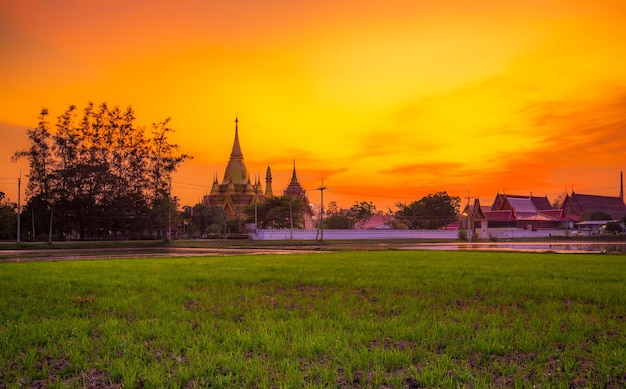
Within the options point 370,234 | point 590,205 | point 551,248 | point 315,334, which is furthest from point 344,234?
point 315,334

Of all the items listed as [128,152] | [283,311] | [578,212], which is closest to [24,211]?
[128,152]

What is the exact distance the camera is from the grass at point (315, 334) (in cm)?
536

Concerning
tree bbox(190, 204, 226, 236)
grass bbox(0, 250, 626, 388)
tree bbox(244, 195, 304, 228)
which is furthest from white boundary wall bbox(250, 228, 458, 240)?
grass bbox(0, 250, 626, 388)

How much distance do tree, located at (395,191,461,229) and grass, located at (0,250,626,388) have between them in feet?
285

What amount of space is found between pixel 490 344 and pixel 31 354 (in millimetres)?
5548

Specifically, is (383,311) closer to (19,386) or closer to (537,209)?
(19,386)

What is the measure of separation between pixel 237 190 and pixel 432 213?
4497 centimetres

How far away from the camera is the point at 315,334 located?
693 cm

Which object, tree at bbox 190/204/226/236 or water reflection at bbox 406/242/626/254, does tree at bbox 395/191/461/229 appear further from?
water reflection at bbox 406/242/626/254

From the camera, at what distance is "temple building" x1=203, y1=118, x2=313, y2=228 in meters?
116

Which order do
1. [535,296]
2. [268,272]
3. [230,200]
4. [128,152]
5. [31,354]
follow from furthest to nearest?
[230,200]
[128,152]
[268,272]
[535,296]
[31,354]

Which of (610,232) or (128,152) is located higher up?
(128,152)

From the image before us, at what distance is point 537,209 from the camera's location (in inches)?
3514

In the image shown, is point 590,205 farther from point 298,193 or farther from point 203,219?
point 203,219
